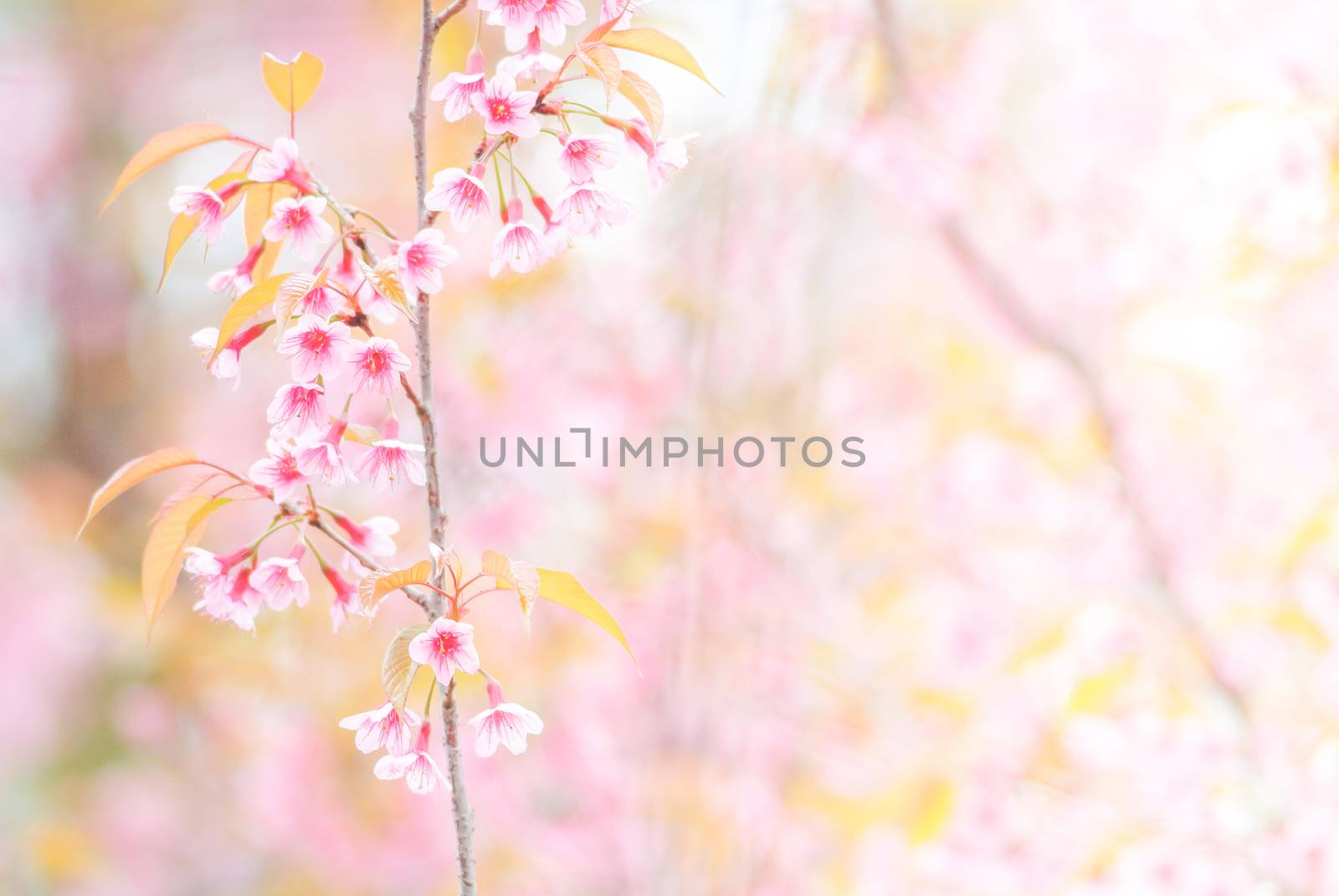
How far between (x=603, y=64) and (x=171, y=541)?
0.33 meters

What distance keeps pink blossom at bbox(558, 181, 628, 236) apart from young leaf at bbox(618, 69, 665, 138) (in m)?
0.04

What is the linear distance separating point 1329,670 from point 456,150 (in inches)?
57.7

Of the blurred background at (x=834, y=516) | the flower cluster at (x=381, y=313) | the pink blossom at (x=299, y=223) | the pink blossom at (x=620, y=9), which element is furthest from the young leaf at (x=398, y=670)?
the blurred background at (x=834, y=516)

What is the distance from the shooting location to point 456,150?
1642 mm

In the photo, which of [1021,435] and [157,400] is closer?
[1021,435]

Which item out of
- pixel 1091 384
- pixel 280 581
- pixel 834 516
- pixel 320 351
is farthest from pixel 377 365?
pixel 834 516

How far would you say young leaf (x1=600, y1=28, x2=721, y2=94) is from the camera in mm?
508

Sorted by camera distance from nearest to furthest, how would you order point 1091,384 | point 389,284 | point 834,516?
1. point 389,284
2. point 1091,384
3. point 834,516

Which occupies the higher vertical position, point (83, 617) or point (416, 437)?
point (416, 437)

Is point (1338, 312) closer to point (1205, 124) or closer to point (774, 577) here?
point (1205, 124)

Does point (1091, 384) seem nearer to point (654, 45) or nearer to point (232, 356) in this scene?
point (654, 45)

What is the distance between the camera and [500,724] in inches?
21.1

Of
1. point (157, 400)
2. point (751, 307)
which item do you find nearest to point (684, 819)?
point (751, 307)

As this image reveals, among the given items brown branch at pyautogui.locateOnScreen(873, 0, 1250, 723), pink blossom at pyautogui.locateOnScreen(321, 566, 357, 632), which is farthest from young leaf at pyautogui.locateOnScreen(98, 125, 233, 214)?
brown branch at pyautogui.locateOnScreen(873, 0, 1250, 723)
